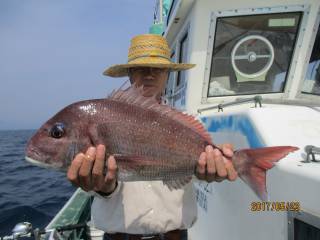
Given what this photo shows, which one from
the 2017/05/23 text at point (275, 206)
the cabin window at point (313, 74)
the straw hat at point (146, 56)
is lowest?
the 2017/05/23 text at point (275, 206)

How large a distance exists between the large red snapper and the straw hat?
0.92m

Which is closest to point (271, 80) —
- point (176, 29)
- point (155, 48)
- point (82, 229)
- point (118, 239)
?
point (155, 48)

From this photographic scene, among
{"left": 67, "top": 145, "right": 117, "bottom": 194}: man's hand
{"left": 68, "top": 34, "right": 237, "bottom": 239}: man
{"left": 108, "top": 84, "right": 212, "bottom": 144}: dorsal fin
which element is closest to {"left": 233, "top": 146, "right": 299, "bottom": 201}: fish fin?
{"left": 68, "top": 34, "right": 237, "bottom": 239}: man

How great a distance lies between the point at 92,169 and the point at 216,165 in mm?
907

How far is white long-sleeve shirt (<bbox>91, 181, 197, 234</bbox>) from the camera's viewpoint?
10.1 ft

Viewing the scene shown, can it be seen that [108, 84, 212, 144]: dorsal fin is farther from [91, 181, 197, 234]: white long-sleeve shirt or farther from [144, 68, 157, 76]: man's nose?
[144, 68, 157, 76]: man's nose

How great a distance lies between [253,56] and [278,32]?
0.49 metres

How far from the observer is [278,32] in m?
5.24

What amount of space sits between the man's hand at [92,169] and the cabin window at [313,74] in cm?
364

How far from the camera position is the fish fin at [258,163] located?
95.7 inches

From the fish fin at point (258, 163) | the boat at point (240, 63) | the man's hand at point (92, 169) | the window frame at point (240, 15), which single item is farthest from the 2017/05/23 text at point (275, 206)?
the window frame at point (240, 15)

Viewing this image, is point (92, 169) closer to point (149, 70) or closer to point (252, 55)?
point (149, 70)

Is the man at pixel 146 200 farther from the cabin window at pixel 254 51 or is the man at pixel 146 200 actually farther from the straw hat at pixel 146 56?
the cabin window at pixel 254 51

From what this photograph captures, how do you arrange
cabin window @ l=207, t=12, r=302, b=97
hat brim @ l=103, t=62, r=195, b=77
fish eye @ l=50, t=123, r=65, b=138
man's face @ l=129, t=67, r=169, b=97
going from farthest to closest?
cabin window @ l=207, t=12, r=302, b=97 < hat brim @ l=103, t=62, r=195, b=77 < man's face @ l=129, t=67, r=169, b=97 < fish eye @ l=50, t=123, r=65, b=138
